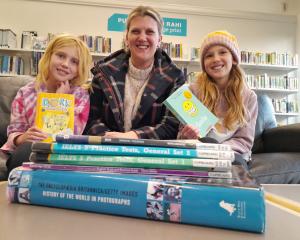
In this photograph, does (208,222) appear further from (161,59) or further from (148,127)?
(161,59)

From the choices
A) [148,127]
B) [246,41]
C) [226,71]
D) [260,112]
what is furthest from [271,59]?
[148,127]

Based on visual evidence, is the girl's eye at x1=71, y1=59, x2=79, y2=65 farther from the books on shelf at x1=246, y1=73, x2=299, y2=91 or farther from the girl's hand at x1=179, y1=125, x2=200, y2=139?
the books on shelf at x1=246, y1=73, x2=299, y2=91

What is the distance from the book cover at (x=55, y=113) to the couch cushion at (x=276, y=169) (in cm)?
80

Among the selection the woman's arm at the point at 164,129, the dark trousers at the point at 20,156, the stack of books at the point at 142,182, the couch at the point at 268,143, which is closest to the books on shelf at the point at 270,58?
the couch at the point at 268,143

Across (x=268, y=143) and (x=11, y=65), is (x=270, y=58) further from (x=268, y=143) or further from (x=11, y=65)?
(x=11, y=65)

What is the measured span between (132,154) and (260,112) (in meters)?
1.71

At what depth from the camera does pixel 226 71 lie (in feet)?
4.73

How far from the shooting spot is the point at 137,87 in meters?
1.39

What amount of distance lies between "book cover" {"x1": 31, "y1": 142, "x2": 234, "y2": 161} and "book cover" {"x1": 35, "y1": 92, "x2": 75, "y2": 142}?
0.58m

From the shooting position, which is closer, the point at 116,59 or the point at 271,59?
the point at 116,59

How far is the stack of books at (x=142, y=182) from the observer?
369 millimetres

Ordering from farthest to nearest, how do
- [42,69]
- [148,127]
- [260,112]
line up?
[260,112], [42,69], [148,127]

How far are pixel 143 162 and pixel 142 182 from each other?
4 cm

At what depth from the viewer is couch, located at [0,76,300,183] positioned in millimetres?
1312
